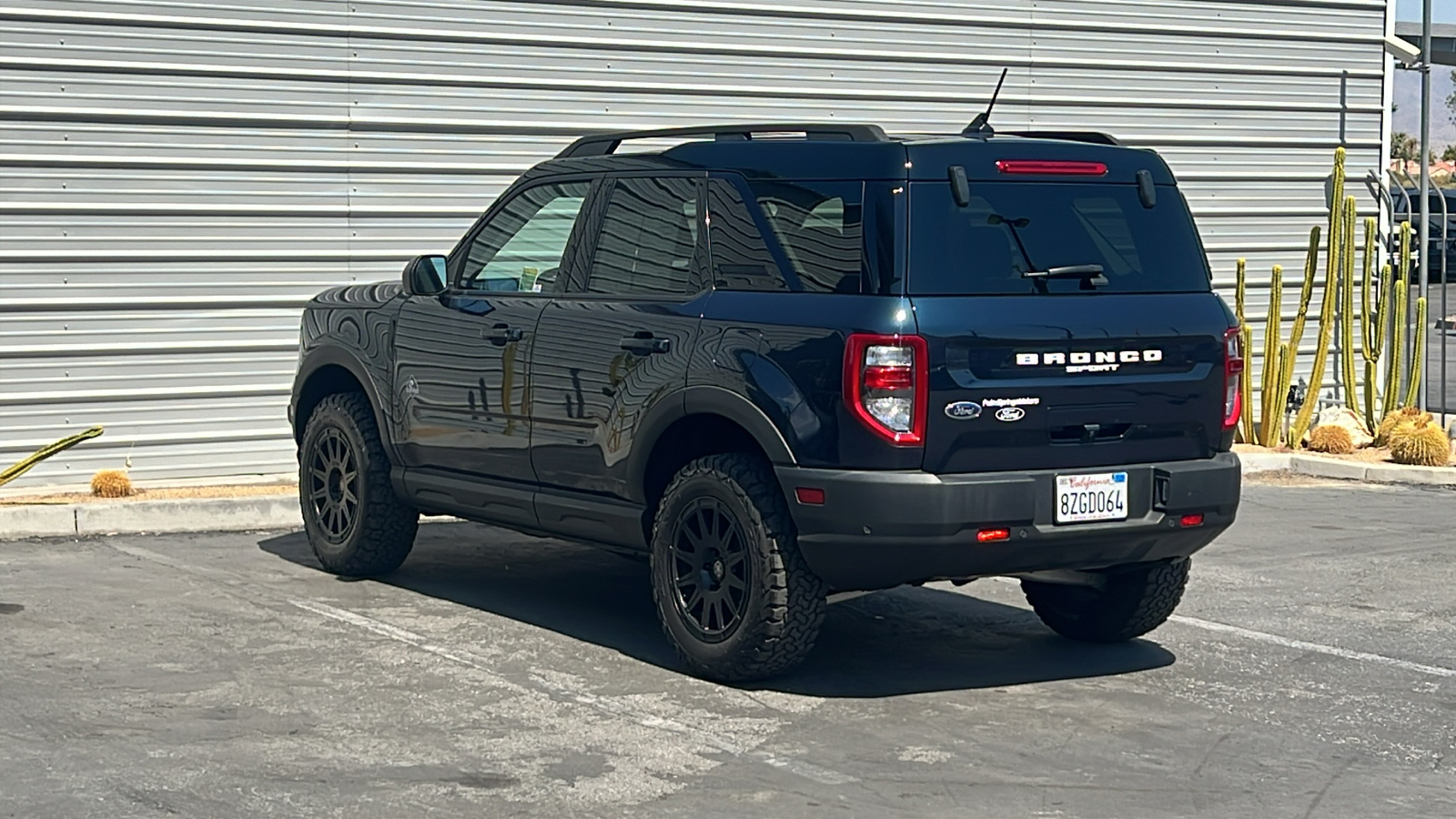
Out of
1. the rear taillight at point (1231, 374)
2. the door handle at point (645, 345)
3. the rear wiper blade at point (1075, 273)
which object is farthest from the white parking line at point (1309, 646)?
the door handle at point (645, 345)

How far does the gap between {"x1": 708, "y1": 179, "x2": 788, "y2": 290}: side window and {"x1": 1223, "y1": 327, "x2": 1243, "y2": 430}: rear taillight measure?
161 cm

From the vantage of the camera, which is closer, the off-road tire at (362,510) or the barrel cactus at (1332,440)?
the off-road tire at (362,510)

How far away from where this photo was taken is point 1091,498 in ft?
22.3

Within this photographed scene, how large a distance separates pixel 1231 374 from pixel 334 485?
13.5 feet

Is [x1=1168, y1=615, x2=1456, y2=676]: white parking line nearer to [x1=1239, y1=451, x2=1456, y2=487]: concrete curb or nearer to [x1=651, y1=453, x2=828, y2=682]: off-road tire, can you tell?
[x1=651, y1=453, x2=828, y2=682]: off-road tire

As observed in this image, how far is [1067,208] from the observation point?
7.11 meters

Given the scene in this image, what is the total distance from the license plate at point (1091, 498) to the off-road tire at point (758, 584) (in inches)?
34.0

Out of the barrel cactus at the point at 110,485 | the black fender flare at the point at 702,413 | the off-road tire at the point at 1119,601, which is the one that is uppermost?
the black fender flare at the point at 702,413

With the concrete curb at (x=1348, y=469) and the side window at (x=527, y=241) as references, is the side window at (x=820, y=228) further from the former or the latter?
the concrete curb at (x=1348, y=469)

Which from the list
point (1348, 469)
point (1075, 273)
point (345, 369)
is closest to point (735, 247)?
point (1075, 273)

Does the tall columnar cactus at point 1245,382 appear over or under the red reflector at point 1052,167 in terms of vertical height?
under

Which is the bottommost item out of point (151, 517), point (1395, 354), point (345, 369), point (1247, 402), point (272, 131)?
point (151, 517)

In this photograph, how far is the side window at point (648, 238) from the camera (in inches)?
294

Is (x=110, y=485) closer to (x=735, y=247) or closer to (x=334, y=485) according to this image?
(x=334, y=485)
